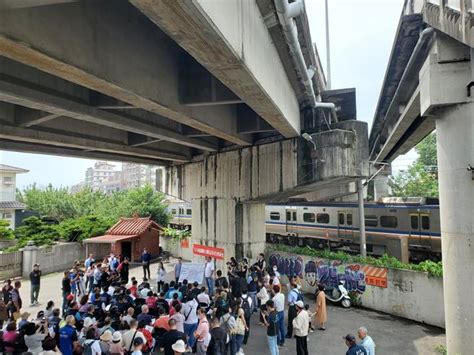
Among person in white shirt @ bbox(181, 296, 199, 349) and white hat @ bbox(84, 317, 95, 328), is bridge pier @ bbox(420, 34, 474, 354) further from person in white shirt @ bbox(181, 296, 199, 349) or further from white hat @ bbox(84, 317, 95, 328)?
white hat @ bbox(84, 317, 95, 328)

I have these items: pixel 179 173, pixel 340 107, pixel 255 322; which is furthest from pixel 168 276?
pixel 340 107

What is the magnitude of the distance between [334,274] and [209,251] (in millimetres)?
6825

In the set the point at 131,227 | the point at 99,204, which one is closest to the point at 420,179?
the point at 131,227

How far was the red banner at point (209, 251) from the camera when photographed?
17.5 meters

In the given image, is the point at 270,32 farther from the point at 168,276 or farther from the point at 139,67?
the point at 168,276

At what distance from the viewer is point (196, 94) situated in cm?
895

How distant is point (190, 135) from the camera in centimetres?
1370

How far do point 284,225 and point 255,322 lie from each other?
16630 mm

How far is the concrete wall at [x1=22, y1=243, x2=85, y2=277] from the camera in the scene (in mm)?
20406

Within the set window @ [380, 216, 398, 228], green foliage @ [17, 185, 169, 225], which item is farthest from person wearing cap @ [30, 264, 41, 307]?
window @ [380, 216, 398, 228]

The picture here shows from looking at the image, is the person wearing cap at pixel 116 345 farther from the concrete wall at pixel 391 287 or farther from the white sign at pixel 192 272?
the concrete wall at pixel 391 287

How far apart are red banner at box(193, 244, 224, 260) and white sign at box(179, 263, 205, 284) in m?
3.37

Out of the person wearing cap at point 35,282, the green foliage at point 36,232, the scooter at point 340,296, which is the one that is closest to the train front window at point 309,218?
the scooter at point 340,296

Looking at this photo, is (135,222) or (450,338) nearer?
(450,338)
